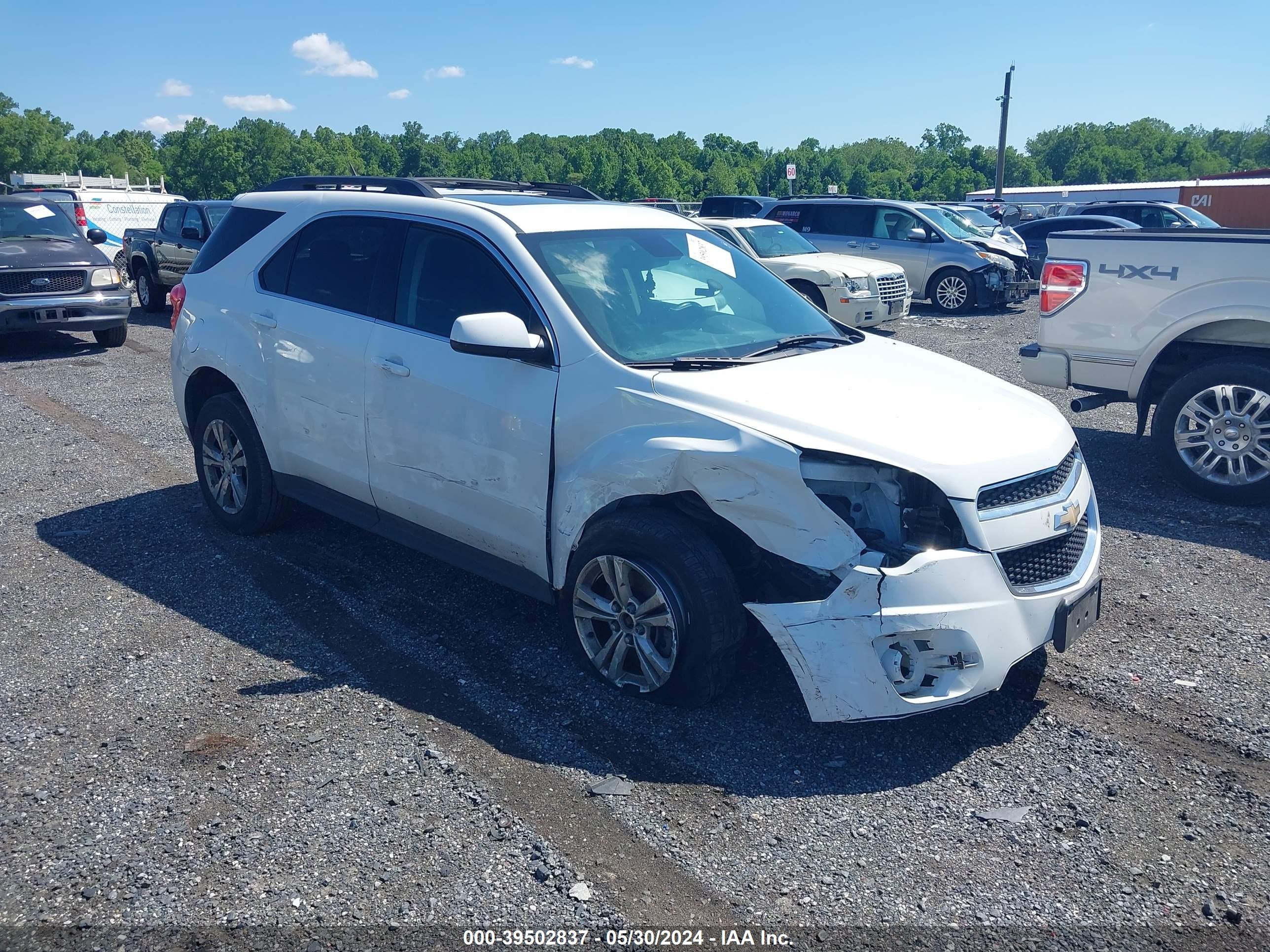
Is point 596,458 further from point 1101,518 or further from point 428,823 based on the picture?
point 1101,518

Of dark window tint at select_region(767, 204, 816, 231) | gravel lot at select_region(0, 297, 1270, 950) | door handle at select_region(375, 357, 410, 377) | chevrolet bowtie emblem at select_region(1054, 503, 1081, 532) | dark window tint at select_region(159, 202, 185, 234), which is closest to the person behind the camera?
gravel lot at select_region(0, 297, 1270, 950)

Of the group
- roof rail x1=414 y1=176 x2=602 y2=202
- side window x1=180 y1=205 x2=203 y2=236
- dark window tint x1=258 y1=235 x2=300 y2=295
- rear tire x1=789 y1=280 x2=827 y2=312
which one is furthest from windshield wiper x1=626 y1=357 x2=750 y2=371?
side window x1=180 y1=205 x2=203 y2=236

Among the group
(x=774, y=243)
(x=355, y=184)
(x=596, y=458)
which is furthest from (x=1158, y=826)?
(x=774, y=243)

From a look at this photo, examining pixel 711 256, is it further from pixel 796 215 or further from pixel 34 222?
pixel 796 215

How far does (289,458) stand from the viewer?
543cm

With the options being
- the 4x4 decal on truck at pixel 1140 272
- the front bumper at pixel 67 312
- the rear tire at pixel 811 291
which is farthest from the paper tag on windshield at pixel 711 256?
the front bumper at pixel 67 312

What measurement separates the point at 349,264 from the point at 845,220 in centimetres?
1492

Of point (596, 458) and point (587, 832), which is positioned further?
point (596, 458)

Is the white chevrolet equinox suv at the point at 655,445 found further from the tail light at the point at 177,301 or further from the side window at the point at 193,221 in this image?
the side window at the point at 193,221

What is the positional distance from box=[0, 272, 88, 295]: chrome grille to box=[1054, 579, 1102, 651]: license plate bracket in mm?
12566

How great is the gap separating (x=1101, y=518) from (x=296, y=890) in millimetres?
5274

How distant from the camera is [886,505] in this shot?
11.8ft

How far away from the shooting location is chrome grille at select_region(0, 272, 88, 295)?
12.1 m

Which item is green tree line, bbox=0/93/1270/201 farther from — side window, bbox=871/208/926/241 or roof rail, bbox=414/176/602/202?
roof rail, bbox=414/176/602/202
